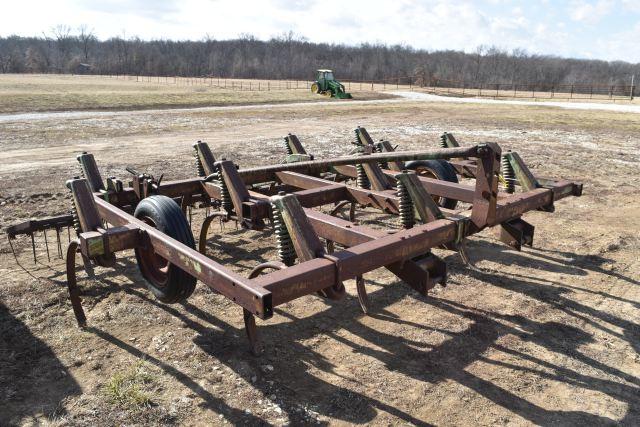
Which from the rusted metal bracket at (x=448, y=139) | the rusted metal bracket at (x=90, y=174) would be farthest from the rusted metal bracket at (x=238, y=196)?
the rusted metal bracket at (x=448, y=139)

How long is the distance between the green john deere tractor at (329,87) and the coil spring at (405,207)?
116ft

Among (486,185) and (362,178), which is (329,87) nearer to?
(362,178)

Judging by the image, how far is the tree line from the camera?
87.6 m

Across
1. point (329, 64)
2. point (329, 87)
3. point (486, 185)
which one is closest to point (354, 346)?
point (486, 185)

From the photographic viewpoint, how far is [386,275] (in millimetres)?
5516

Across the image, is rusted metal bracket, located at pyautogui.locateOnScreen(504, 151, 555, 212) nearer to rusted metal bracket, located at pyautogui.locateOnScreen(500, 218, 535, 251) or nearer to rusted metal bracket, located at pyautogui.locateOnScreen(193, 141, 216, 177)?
rusted metal bracket, located at pyautogui.locateOnScreen(500, 218, 535, 251)

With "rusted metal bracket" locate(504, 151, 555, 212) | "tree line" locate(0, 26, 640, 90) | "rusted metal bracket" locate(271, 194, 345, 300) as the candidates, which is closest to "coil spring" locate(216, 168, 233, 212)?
"rusted metal bracket" locate(271, 194, 345, 300)

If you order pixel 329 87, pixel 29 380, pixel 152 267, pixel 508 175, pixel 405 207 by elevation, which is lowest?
pixel 29 380

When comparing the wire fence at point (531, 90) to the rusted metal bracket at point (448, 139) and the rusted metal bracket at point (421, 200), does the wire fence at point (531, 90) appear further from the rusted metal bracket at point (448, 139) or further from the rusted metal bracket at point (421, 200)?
the rusted metal bracket at point (421, 200)

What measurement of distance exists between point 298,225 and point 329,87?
37.7 meters

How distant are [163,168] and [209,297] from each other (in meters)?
6.61

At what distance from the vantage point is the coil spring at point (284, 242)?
3.52m

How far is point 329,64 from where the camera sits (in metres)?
107

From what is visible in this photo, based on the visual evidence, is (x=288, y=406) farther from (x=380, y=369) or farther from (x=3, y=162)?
(x=3, y=162)
